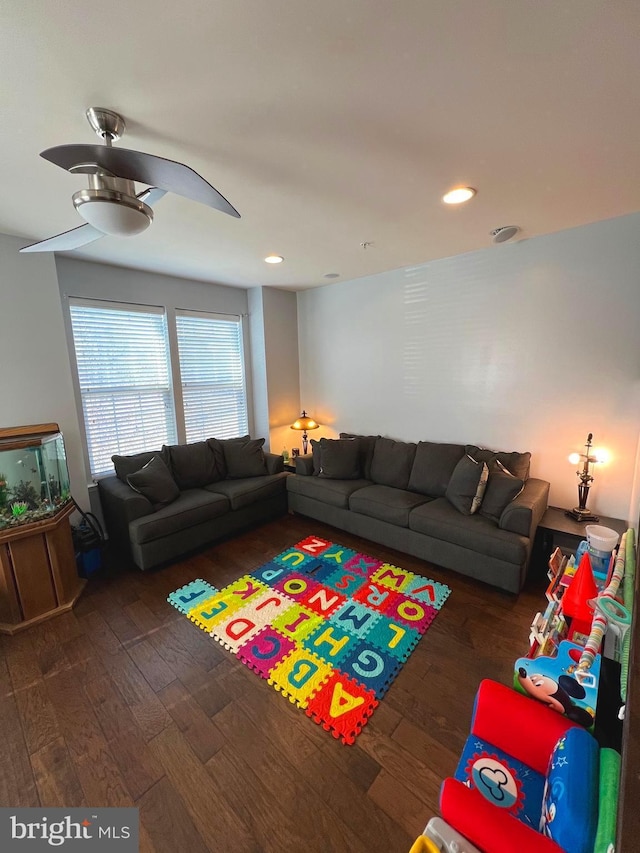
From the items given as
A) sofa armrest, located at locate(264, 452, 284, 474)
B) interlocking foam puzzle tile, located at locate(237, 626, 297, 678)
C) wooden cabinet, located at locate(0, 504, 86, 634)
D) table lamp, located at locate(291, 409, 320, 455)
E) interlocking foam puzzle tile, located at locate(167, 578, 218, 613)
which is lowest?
interlocking foam puzzle tile, located at locate(167, 578, 218, 613)

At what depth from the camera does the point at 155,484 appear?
305 cm

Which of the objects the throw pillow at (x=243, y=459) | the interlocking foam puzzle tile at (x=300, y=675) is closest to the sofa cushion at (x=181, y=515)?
the throw pillow at (x=243, y=459)

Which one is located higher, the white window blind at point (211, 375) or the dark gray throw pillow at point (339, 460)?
the white window blind at point (211, 375)

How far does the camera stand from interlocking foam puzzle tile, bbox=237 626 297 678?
190cm

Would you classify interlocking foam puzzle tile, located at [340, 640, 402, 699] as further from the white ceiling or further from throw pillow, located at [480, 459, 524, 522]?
the white ceiling

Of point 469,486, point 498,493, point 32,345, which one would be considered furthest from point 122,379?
point 498,493

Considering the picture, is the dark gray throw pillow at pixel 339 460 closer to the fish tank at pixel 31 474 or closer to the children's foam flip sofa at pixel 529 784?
the fish tank at pixel 31 474

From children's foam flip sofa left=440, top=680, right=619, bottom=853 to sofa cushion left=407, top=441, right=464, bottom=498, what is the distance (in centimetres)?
209

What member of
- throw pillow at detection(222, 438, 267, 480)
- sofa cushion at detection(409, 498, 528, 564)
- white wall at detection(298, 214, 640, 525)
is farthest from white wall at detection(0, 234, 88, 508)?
sofa cushion at detection(409, 498, 528, 564)

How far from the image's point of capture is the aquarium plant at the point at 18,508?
7.52 feet

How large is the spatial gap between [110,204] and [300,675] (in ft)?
7.75

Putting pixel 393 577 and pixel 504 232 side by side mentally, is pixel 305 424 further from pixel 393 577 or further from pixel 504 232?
pixel 504 232

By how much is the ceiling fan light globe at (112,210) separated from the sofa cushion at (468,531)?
2665 mm

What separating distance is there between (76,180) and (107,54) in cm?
91
